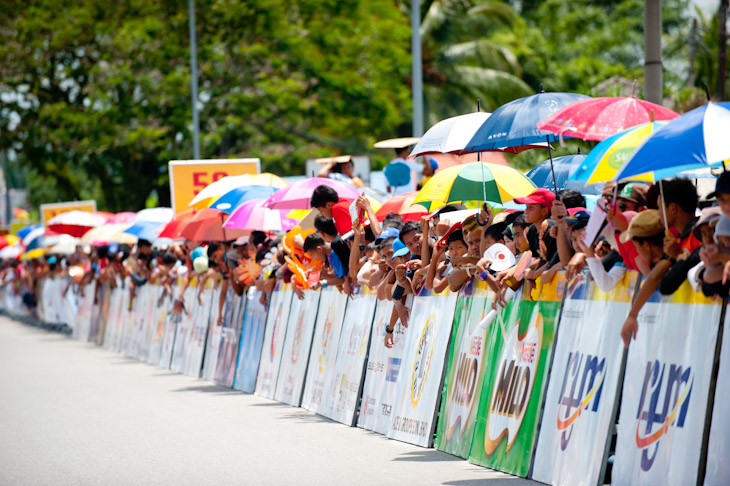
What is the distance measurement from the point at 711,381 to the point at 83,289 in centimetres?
2484

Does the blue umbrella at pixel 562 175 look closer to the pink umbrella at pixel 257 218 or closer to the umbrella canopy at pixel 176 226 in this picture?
the pink umbrella at pixel 257 218

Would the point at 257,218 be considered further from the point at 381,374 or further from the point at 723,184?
the point at 723,184

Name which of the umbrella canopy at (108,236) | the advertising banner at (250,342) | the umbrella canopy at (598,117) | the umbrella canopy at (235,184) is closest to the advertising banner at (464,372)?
the umbrella canopy at (598,117)

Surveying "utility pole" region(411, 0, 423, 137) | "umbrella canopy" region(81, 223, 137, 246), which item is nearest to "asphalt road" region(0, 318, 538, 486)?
"utility pole" region(411, 0, 423, 137)

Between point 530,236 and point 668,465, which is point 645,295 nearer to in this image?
point 668,465

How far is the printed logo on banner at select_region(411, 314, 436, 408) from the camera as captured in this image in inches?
420

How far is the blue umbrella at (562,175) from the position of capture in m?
12.2

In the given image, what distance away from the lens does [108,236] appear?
26984mm

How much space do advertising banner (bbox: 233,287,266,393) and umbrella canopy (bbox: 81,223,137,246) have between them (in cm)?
993

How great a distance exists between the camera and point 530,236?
9.40 m

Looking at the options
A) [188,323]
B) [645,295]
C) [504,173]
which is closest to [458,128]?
[504,173]

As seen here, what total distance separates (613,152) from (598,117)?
87 cm

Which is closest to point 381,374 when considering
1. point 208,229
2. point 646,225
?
point 646,225

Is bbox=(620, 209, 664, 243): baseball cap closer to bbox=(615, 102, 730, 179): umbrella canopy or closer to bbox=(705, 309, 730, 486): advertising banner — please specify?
bbox=(615, 102, 730, 179): umbrella canopy
